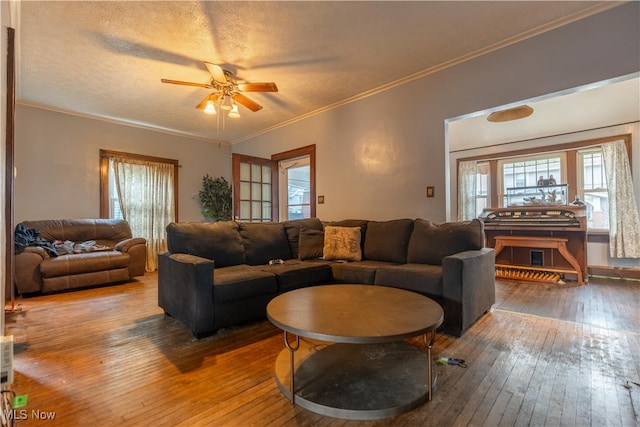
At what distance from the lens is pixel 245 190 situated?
4.98 metres

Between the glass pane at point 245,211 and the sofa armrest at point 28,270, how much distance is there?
2561 mm

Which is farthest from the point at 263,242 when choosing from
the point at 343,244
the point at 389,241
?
the point at 389,241

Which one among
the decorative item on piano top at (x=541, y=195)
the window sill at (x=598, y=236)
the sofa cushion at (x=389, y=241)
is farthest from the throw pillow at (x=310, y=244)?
the window sill at (x=598, y=236)

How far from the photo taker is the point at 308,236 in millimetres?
3475

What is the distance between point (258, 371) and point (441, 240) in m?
2.05

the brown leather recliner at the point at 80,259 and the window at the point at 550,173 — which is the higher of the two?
the window at the point at 550,173

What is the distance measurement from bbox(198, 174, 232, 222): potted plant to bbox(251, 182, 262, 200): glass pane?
1008 mm

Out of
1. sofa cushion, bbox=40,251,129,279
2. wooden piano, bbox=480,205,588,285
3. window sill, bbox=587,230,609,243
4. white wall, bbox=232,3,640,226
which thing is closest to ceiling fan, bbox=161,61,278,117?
white wall, bbox=232,3,640,226

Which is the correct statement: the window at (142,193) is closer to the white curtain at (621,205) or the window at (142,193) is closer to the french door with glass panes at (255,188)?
the french door with glass panes at (255,188)

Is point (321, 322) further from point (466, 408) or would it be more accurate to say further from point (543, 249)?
point (543, 249)

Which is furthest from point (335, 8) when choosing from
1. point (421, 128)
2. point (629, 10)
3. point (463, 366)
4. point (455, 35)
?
point (463, 366)

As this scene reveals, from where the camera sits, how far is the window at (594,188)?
4430 millimetres

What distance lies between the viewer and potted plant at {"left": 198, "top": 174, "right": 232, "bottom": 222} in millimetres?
5727

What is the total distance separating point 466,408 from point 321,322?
0.83 m
